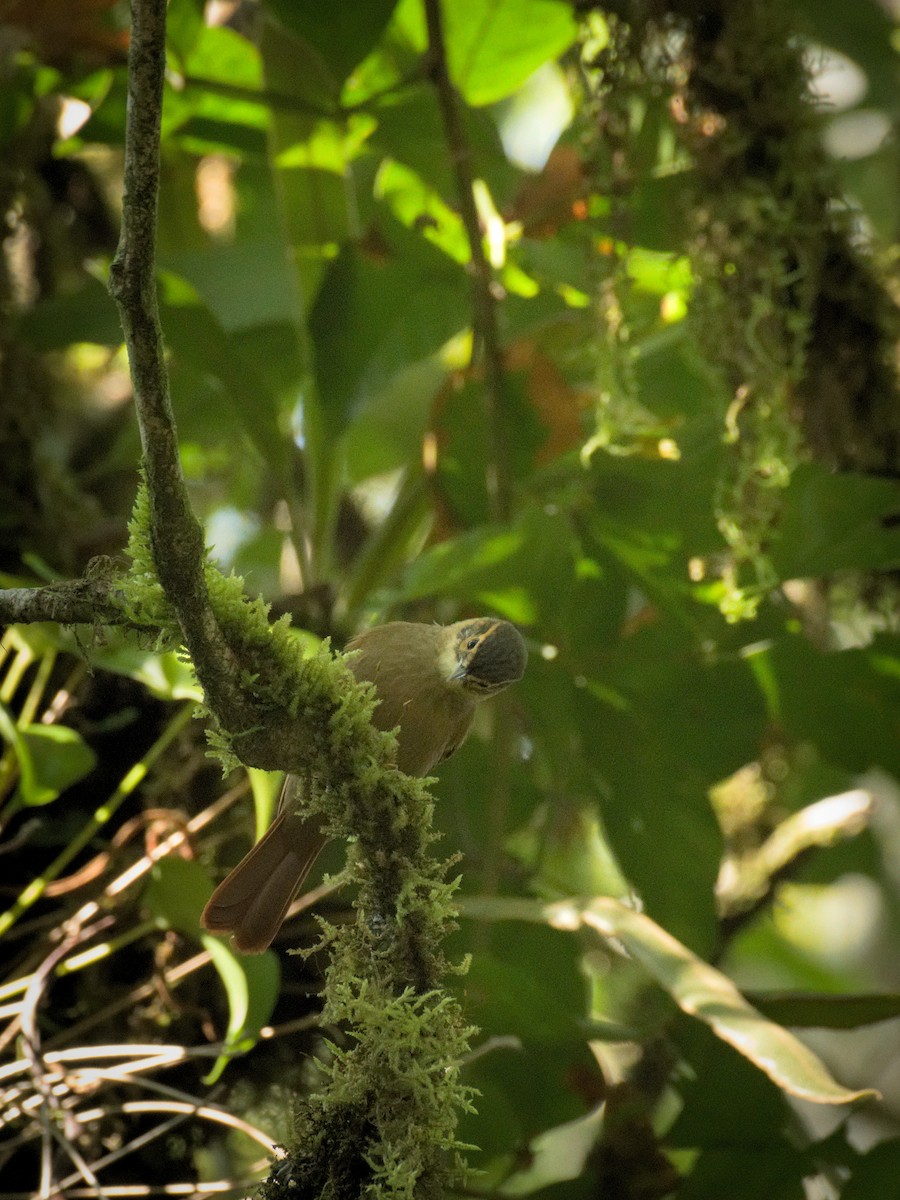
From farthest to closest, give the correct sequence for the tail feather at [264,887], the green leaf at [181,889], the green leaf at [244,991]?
the green leaf at [181,889] → the tail feather at [264,887] → the green leaf at [244,991]

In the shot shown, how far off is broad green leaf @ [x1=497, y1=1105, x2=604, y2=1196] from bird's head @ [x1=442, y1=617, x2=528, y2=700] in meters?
0.81

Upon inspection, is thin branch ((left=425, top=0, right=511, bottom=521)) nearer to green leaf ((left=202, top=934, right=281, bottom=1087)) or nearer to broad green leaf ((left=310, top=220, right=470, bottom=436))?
broad green leaf ((left=310, top=220, right=470, bottom=436))

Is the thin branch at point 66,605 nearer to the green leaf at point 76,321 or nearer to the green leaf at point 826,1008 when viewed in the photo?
the green leaf at point 826,1008

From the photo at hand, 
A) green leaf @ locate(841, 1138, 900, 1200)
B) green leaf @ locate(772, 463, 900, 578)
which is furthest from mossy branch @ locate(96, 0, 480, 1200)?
green leaf @ locate(772, 463, 900, 578)

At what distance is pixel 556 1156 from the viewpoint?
4707 millimetres

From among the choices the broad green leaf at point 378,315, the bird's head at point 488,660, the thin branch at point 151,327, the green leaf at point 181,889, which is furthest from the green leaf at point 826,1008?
the broad green leaf at point 378,315

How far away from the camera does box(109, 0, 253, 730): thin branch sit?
124cm

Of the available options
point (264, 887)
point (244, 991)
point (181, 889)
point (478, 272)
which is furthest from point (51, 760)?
point (478, 272)

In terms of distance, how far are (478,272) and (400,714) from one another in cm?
109

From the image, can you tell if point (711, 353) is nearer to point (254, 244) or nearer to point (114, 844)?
point (254, 244)

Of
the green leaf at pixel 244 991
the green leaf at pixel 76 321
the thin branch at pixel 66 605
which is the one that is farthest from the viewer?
the green leaf at pixel 76 321

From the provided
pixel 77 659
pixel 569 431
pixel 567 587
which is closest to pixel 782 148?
pixel 569 431

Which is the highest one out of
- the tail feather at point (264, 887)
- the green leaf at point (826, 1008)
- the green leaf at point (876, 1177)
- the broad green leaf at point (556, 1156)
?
the tail feather at point (264, 887)

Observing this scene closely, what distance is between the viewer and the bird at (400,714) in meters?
1.92
